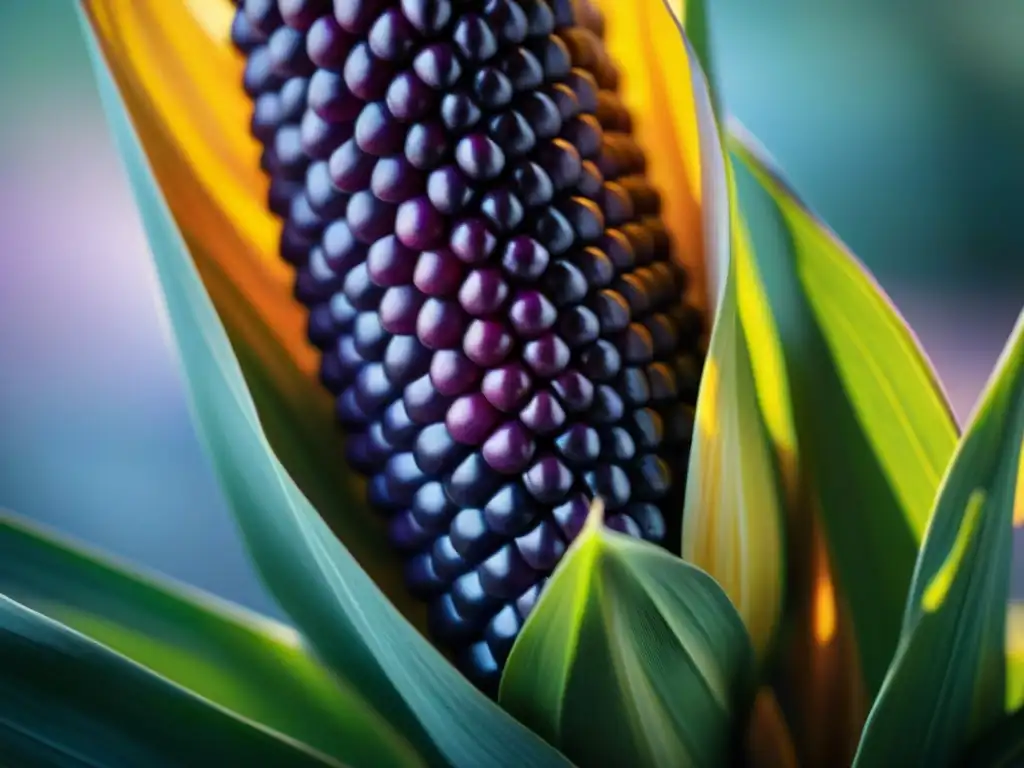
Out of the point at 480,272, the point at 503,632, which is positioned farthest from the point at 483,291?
the point at 503,632

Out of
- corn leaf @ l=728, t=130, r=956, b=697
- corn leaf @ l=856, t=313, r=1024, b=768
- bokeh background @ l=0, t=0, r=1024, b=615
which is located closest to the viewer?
corn leaf @ l=856, t=313, r=1024, b=768

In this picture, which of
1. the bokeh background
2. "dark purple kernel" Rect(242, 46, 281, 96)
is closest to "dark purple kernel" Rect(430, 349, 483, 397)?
"dark purple kernel" Rect(242, 46, 281, 96)

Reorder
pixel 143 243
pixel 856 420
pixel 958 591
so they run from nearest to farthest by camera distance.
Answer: pixel 958 591, pixel 856 420, pixel 143 243

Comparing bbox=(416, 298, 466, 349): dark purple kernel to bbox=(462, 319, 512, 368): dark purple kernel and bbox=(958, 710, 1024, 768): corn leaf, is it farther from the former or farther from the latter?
bbox=(958, 710, 1024, 768): corn leaf

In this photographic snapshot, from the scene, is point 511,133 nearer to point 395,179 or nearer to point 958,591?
point 395,179

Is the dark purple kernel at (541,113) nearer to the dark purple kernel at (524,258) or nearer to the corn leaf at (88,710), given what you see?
the dark purple kernel at (524,258)

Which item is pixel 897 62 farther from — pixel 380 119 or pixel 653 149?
pixel 380 119

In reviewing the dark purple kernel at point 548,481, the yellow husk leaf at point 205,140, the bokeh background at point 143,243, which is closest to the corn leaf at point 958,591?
the dark purple kernel at point 548,481
